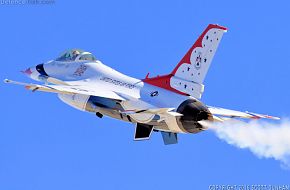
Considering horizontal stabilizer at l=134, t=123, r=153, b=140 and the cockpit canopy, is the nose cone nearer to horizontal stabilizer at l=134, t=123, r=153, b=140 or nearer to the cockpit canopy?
the cockpit canopy

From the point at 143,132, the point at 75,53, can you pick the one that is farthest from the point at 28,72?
the point at 143,132

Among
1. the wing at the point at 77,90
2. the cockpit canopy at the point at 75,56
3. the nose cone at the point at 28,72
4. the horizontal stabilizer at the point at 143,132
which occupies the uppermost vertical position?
the cockpit canopy at the point at 75,56

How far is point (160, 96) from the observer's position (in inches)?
1665

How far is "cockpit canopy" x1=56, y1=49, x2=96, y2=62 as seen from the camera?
47787 mm

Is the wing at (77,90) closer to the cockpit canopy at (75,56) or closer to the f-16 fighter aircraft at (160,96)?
the f-16 fighter aircraft at (160,96)

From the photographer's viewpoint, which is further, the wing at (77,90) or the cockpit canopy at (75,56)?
the cockpit canopy at (75,56)

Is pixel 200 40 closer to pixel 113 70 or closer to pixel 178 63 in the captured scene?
pixel 178 63

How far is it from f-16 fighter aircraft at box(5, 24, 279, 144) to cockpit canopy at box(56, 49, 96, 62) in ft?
6.58

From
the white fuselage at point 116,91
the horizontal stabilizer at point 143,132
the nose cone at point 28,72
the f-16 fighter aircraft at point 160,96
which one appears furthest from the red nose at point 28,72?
the horizontal stabilizer at point 143,132

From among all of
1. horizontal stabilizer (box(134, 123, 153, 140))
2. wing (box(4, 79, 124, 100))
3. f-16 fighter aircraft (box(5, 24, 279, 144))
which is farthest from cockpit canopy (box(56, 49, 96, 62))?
horizontal stabilizer (box(134, 123, 153, 140))

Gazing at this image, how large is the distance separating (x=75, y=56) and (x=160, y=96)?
23.2 ft

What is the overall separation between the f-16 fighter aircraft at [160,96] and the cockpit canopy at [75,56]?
201 cm

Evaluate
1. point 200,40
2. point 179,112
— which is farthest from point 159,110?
point 200,40

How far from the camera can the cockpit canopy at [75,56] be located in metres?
47.8
